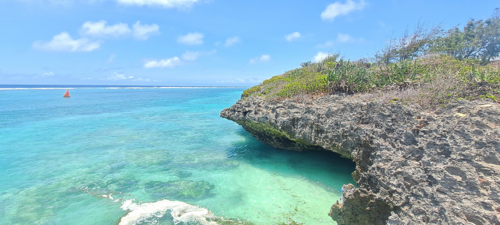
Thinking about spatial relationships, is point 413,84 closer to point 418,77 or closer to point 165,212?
point 418,77

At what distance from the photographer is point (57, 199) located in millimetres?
7047

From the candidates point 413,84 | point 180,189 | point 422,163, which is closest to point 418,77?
point 413,84

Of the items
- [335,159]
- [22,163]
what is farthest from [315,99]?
[22,163]

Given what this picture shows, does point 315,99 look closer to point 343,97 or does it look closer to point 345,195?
point 343,97

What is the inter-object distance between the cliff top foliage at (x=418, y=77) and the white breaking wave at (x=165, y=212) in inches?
223

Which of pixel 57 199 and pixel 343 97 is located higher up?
pixel 343 97

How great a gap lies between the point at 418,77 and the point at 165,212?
9.33 metres

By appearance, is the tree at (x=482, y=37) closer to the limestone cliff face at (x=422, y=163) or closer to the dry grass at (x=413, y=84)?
the dry grass at (x=413, y=84)

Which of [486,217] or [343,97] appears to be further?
[343,97]

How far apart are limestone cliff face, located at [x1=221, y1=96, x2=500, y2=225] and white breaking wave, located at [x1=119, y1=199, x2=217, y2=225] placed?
12.2 ft

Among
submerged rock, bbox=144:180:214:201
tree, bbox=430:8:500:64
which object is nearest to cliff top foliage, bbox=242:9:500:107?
tree, bbox=430:8:500:64

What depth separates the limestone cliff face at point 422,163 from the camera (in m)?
3.38

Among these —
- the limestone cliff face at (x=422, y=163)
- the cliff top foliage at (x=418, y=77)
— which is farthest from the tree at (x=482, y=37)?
the limestone cliff face at (x=422, y=163)

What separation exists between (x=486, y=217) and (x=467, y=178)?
61 centimetres
